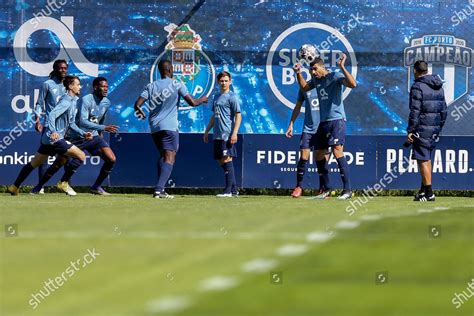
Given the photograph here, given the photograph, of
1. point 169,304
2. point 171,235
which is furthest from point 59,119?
point 169,304

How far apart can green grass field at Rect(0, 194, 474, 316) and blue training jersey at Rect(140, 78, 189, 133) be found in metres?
5.38

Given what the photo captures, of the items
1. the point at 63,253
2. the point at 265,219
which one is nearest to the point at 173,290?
the point at 63,253

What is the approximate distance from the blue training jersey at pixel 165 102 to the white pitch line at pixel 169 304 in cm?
1250

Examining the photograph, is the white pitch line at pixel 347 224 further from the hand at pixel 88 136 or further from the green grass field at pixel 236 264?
the hand at pixel 88 136

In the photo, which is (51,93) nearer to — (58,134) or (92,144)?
(92,144)

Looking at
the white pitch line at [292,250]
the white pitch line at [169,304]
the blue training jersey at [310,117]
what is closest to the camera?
the white pitch line at [169,304]

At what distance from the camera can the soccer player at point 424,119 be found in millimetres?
18266

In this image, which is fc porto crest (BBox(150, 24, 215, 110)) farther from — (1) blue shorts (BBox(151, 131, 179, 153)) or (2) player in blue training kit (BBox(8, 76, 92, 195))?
(1) blue shorts (BBox(151, 131, 179, 153))

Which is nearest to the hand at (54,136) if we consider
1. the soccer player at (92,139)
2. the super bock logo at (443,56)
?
the soccer player at (92,139)

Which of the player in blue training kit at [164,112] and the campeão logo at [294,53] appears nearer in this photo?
the player in blue training kit at [164,112]

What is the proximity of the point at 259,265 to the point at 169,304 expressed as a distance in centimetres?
189

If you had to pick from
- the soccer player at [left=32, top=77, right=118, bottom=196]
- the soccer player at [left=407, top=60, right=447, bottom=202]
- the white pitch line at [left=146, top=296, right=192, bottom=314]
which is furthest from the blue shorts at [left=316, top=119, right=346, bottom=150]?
the white pitch line at [left=146, top=296, right=192, bottom=314]

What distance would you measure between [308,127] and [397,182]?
2591mm

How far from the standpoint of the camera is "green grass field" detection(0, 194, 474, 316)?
20.1 ft
